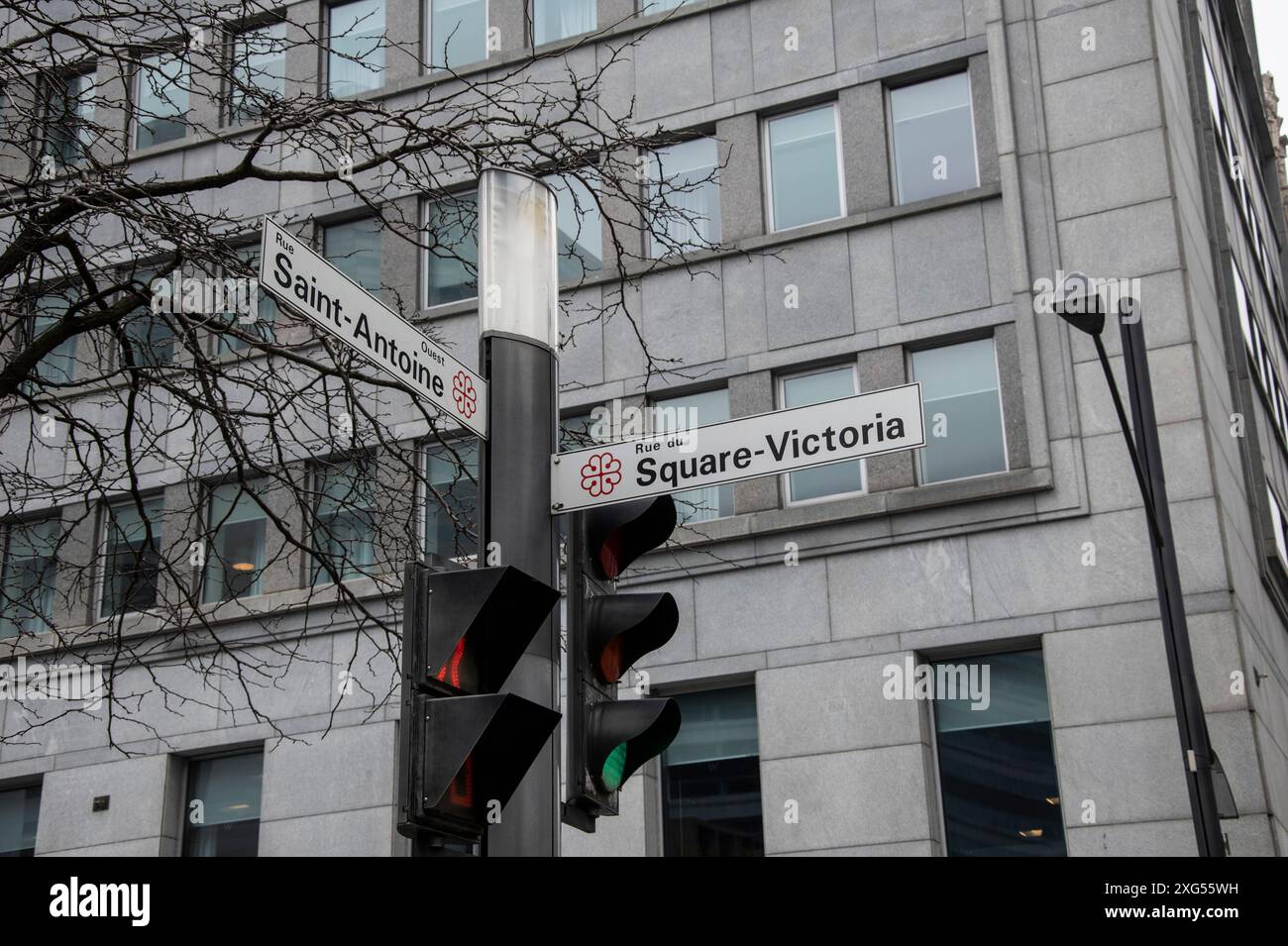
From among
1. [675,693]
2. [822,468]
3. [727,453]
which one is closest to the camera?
[727,453]

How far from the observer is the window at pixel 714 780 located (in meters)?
18.9

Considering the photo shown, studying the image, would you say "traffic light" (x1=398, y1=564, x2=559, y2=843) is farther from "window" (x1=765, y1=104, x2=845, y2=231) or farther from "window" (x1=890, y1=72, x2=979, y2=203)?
"window" (x1=765, y1=104, x2=845, y2=231)

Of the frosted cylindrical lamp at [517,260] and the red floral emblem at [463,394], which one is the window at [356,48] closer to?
the frosted cylindrical lamp at [517,260]

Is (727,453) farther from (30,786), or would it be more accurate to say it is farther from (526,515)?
(30,786)

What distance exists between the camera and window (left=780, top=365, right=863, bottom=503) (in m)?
19.8

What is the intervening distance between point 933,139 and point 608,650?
1551 centimetres

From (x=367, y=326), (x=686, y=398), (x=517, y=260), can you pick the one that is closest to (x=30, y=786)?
(x=686, y=398)

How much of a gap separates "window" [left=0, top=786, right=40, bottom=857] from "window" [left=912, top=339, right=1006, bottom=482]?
13.5m

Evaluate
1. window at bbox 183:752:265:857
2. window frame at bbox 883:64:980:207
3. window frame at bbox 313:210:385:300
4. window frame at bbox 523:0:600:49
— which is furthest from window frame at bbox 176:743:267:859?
window frame at bbox 883:64:980:207

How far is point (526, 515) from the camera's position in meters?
6.41

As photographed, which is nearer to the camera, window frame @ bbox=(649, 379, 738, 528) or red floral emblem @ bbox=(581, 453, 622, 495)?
red floral emblem @ bbox=(581, 453, 622, 495)

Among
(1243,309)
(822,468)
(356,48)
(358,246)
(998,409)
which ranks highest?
(356,48)
